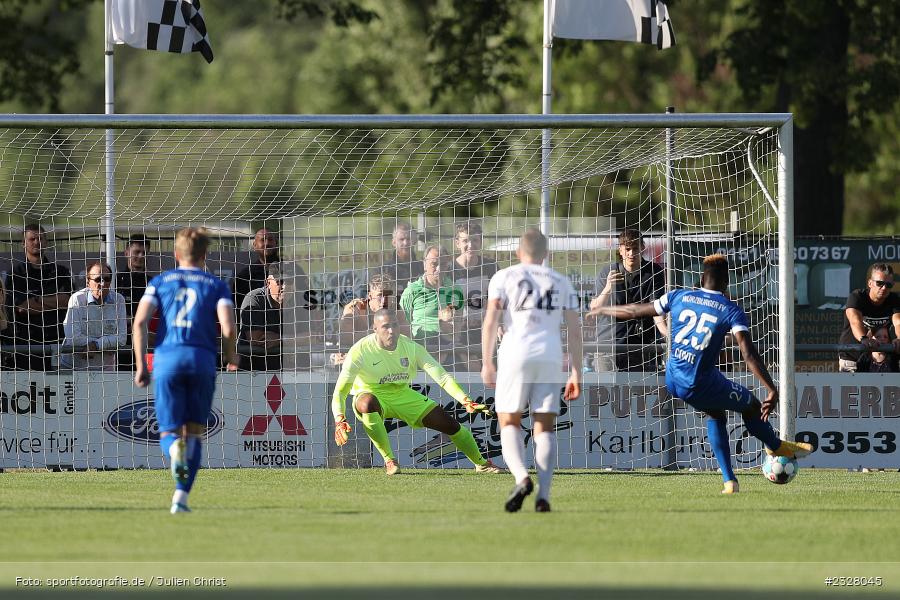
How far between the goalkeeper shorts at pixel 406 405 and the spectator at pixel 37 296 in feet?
11.6

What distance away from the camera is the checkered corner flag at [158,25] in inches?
645

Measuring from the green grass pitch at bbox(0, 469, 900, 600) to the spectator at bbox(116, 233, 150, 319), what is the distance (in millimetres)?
2736

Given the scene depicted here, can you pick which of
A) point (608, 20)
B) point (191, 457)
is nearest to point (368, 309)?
point (608, 20)

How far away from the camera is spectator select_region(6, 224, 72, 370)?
1512 cm

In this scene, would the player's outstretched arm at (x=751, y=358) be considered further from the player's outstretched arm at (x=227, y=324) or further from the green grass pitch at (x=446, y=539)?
the player's outstretched arm at (x=227, y=324)

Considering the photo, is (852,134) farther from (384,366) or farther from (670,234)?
(384,366)

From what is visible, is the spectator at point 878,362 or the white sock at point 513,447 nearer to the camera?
the white sock at point 513,447

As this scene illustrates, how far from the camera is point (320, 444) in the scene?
14891mm

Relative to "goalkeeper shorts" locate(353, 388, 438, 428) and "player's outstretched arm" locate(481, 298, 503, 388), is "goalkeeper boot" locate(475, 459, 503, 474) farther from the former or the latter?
"player's outstretched arm" locate(481, 298, 503, 388)

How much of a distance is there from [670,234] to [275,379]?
4186 millimetres

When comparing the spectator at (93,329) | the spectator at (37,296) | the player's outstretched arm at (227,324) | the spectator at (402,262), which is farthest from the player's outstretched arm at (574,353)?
the spectator at (37,296)

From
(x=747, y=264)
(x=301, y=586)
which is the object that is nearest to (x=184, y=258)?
(x=301, y=586)

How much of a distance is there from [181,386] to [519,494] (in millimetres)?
2364

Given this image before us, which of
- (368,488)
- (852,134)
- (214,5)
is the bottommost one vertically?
(368,488)
